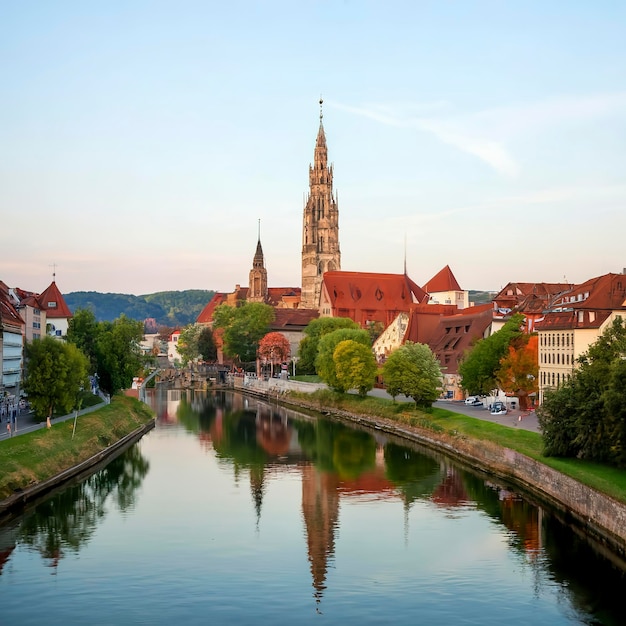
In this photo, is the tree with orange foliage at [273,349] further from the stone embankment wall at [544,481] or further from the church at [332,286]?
the stone embankment wall at [544,481]

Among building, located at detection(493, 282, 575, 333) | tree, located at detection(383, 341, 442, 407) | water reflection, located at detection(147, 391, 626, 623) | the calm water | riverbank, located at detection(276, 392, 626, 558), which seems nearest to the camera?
the calm water

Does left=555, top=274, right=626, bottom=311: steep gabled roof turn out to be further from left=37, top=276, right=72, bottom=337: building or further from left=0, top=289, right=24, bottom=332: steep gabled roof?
left=37, top=276, right=72, bottom=337: building

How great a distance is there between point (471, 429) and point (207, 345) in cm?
12636

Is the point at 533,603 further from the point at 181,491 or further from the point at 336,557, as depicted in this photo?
the point at 181,491

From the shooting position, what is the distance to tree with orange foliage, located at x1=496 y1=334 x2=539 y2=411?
247 feet

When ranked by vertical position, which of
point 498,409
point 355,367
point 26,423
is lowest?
point 26,423

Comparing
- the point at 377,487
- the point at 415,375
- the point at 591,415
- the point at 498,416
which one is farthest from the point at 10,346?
the point at 591,415

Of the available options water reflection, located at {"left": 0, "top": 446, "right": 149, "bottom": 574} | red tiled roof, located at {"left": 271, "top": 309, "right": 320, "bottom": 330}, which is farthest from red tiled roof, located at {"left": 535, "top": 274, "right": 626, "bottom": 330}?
red tiled roof, located at {"left": 271, "top": 309, "right": 320, "bottom": 330}

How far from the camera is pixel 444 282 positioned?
158m

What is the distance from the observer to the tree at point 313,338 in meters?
132

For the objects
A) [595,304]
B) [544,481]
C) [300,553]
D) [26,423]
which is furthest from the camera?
[595,304]

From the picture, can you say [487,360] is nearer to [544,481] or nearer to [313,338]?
[544,481]

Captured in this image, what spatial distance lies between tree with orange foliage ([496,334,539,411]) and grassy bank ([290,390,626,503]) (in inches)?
214

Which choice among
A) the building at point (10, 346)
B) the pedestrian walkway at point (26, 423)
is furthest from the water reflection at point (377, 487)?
the building at point (10, 346)
